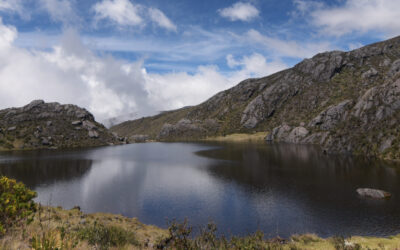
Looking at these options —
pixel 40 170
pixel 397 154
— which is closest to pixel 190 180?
pixel 40 170

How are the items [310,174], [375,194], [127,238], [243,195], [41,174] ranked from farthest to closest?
[41,174] < [310,174] < [243,195] < [375,194] < [127,238]

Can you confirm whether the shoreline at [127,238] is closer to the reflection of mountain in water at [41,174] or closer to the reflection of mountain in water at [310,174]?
the reflection of mountain in water at [310,174]

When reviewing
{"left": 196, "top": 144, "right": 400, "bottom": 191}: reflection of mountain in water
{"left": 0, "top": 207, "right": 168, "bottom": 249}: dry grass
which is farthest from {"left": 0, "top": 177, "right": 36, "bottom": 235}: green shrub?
{"left": 196, "top": 144, "right": 400, "bottom": 191}: reflection of mountain in water

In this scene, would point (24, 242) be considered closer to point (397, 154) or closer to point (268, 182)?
point (268, 182)

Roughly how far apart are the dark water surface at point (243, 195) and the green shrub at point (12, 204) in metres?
19.6

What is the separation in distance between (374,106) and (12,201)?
19375 centimetres

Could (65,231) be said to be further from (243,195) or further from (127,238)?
(243,195)

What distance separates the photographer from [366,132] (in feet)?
479

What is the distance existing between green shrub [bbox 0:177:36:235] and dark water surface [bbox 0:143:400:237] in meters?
19.6

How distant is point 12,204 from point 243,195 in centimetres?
5671

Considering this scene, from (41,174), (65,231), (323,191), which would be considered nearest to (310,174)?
(323,191)

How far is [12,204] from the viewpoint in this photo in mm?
14195

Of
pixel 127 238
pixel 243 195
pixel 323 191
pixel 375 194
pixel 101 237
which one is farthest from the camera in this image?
pixel 323 191

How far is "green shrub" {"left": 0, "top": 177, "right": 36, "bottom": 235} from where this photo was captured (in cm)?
1333
